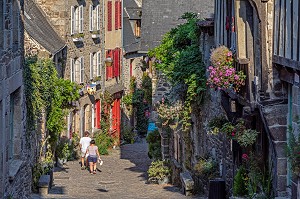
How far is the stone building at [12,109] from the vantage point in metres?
13.4

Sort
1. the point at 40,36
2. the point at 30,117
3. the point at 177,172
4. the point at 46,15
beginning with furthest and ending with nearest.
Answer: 1. the point at 46,15
2. the point at 40,36
3. the point at 177,172
4. the point at 30,117

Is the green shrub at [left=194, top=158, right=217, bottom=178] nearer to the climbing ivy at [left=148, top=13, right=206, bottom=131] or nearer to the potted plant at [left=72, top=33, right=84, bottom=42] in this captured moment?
the climbing ivy at [left=148, top=13, right=206, bottom=131]

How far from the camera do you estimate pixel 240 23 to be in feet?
46.0

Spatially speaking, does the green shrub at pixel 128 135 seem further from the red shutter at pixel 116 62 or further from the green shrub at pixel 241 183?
the green shrub at pixel 241 183

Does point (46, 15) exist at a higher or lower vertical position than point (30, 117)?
higher

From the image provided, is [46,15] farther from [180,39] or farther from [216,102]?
[216,102]

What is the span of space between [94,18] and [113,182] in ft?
35.2

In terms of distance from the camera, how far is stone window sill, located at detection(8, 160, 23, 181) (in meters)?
14.2

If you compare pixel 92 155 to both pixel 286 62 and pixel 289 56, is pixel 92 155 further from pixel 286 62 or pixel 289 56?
pixel 289 56

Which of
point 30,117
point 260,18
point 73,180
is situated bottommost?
point 73,180

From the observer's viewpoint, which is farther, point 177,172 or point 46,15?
point 46,15

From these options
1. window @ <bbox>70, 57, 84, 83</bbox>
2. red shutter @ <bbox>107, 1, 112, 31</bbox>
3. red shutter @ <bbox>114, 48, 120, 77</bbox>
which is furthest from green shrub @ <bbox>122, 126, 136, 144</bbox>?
window @ <bbox>70, 57, 84, 83</bbox>

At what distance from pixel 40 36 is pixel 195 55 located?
313 inches

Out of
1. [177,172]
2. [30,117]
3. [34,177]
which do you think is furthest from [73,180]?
[30,117]
